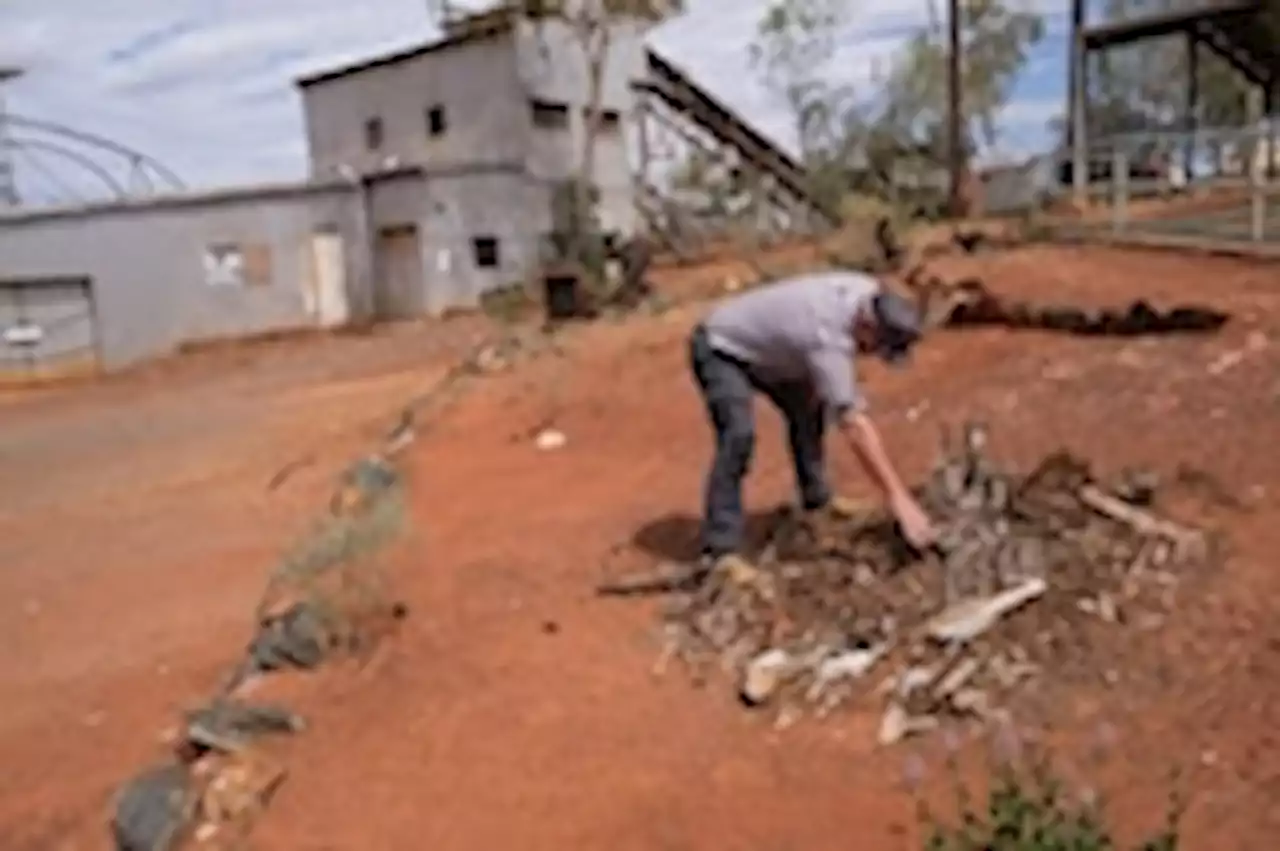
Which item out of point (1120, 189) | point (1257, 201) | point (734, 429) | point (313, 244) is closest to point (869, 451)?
point (734, 429)

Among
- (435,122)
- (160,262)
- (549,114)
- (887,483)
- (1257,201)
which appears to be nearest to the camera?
(887,483)

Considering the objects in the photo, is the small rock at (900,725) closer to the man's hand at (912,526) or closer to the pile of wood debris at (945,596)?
the pile of wood debris at (945,596)

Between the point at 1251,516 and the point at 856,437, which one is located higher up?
the point at 856,437

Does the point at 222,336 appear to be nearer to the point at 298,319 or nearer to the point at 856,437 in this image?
the point at 298,319

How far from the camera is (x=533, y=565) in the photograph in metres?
7.30

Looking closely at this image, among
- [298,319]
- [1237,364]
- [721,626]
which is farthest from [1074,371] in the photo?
[298,319]

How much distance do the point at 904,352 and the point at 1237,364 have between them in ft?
9.38

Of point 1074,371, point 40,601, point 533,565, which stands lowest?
point 40,601

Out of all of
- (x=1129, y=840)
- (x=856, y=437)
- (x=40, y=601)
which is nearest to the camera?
(x=1129, y=840)

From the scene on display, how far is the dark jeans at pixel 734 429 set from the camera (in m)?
6.38

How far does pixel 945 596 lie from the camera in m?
5.51

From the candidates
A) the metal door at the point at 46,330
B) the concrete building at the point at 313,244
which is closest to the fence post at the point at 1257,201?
the concrete building at the point at 313,244

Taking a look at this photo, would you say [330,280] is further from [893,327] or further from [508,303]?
[893,327]

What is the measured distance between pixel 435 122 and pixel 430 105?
0.33 meters
